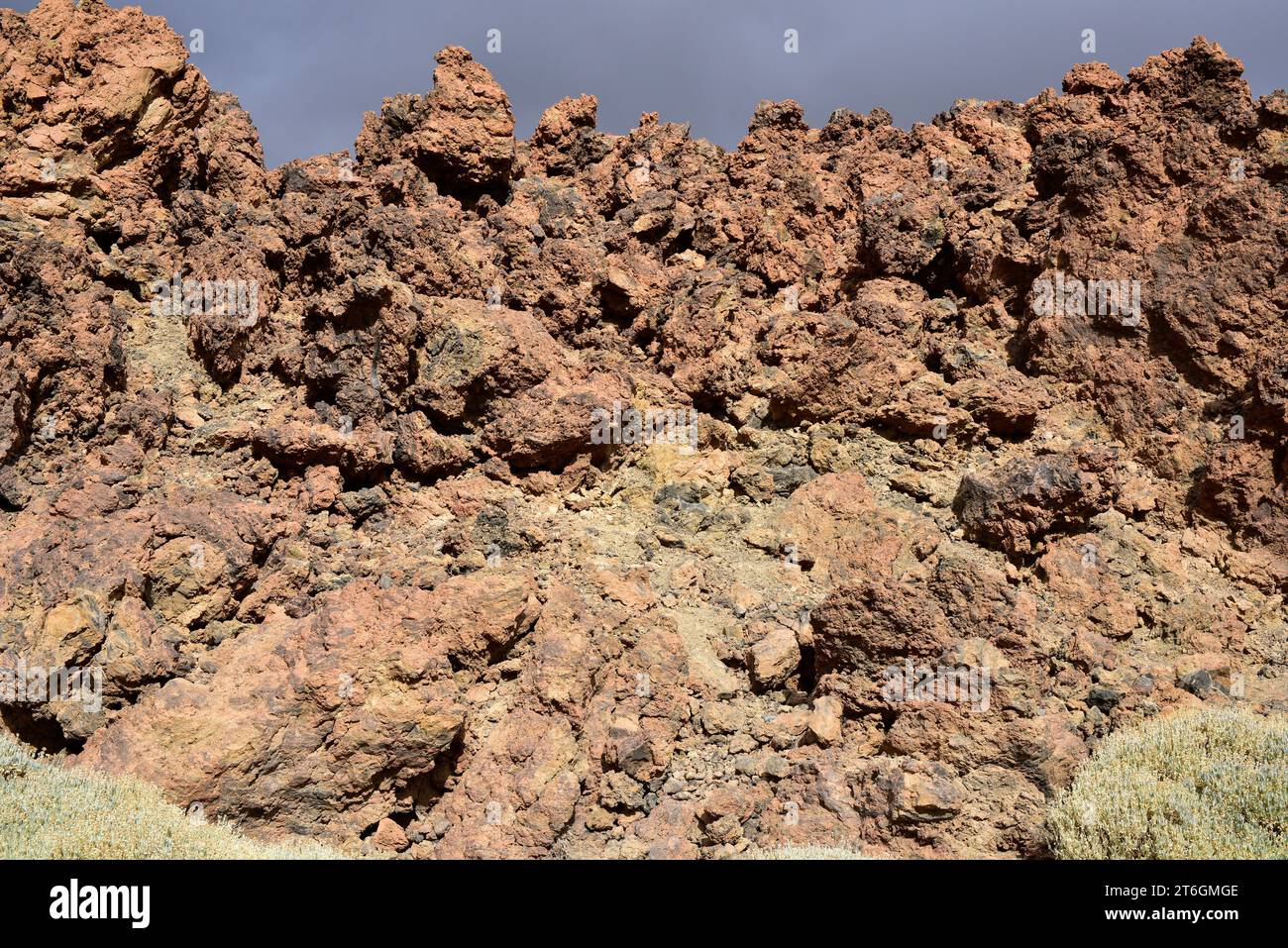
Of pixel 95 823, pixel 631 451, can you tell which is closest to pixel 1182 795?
pixel 631 451

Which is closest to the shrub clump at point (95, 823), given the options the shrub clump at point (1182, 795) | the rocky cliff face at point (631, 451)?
the rocky cliff face at point (631, 451)

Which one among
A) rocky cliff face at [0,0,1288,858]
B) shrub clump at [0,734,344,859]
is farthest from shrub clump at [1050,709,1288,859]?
shrub clump at [0,734,344,859]

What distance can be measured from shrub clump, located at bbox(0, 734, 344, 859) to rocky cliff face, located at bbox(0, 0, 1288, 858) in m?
0.34

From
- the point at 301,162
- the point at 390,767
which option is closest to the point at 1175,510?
the point at 390,767

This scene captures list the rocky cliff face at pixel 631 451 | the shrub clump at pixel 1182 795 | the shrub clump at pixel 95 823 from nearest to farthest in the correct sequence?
the shrub clump at pixel 95 823 → the shrub clump at pixel 1182 795 → the rocky cliff face at pixel 631 451

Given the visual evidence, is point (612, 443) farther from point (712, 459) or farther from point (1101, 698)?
point (1101, 698)

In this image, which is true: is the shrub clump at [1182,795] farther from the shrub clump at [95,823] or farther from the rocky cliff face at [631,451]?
the shrub clump at [95,823]

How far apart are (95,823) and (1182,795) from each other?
8.33 m

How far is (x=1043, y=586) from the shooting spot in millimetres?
9391

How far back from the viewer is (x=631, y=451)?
450 inches

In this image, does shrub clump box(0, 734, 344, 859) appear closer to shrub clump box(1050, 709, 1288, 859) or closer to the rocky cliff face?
the rocky cliff face

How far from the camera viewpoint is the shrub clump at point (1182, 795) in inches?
271

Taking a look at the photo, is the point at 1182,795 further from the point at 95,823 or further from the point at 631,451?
the point at 95,823

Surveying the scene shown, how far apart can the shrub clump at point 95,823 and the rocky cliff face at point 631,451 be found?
13.4 inches
